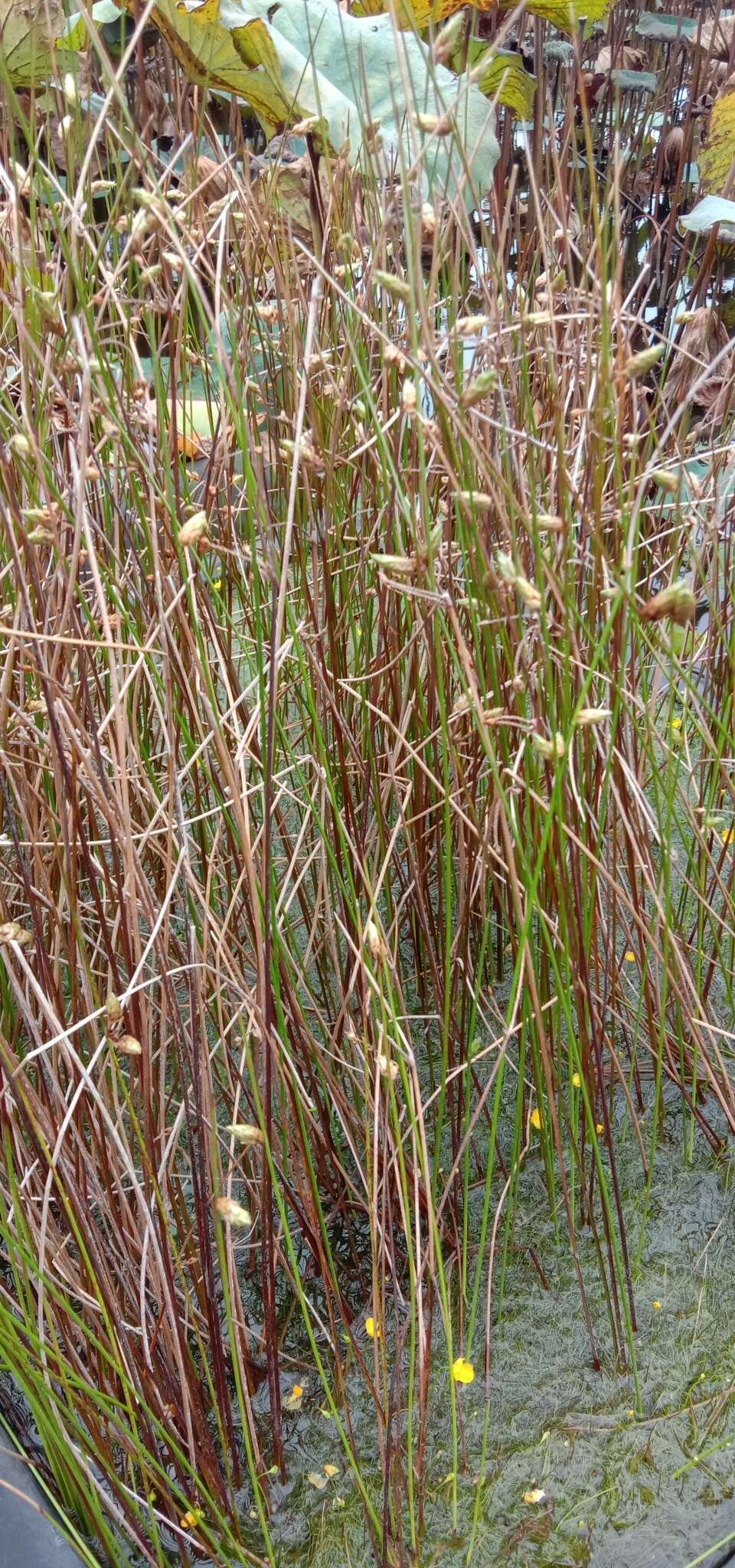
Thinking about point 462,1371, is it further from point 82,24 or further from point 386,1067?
point 82,24

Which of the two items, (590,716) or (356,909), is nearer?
(590,716)

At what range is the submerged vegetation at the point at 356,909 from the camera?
30.9 inches

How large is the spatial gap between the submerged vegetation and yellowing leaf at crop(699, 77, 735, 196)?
2.17 feet

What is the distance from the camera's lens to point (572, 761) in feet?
3.05

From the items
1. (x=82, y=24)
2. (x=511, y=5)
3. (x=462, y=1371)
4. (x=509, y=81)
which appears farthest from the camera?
(x=511, y=5)

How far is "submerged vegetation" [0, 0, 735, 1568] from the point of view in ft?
2.58

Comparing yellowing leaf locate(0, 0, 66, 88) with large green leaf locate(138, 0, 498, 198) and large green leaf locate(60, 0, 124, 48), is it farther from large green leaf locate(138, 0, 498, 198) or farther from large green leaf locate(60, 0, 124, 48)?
large green leaf locate(138, 0, 498, 198)

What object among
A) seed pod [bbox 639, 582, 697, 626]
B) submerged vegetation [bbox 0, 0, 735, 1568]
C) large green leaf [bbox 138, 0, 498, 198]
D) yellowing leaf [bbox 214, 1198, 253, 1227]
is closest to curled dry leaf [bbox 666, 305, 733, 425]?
submerged vegetation [bbox 0, 0, 735, 1568]

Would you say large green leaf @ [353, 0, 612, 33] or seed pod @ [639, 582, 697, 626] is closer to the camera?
seed pod @ [639, 582, 697, 626]

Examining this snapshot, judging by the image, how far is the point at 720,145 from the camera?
71.8 inches

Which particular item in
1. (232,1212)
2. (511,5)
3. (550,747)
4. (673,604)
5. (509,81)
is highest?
(511,5)

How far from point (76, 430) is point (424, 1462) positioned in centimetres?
86

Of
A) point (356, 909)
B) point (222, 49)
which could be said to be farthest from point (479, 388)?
point (222, 49)

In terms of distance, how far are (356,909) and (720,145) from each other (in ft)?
5.12
